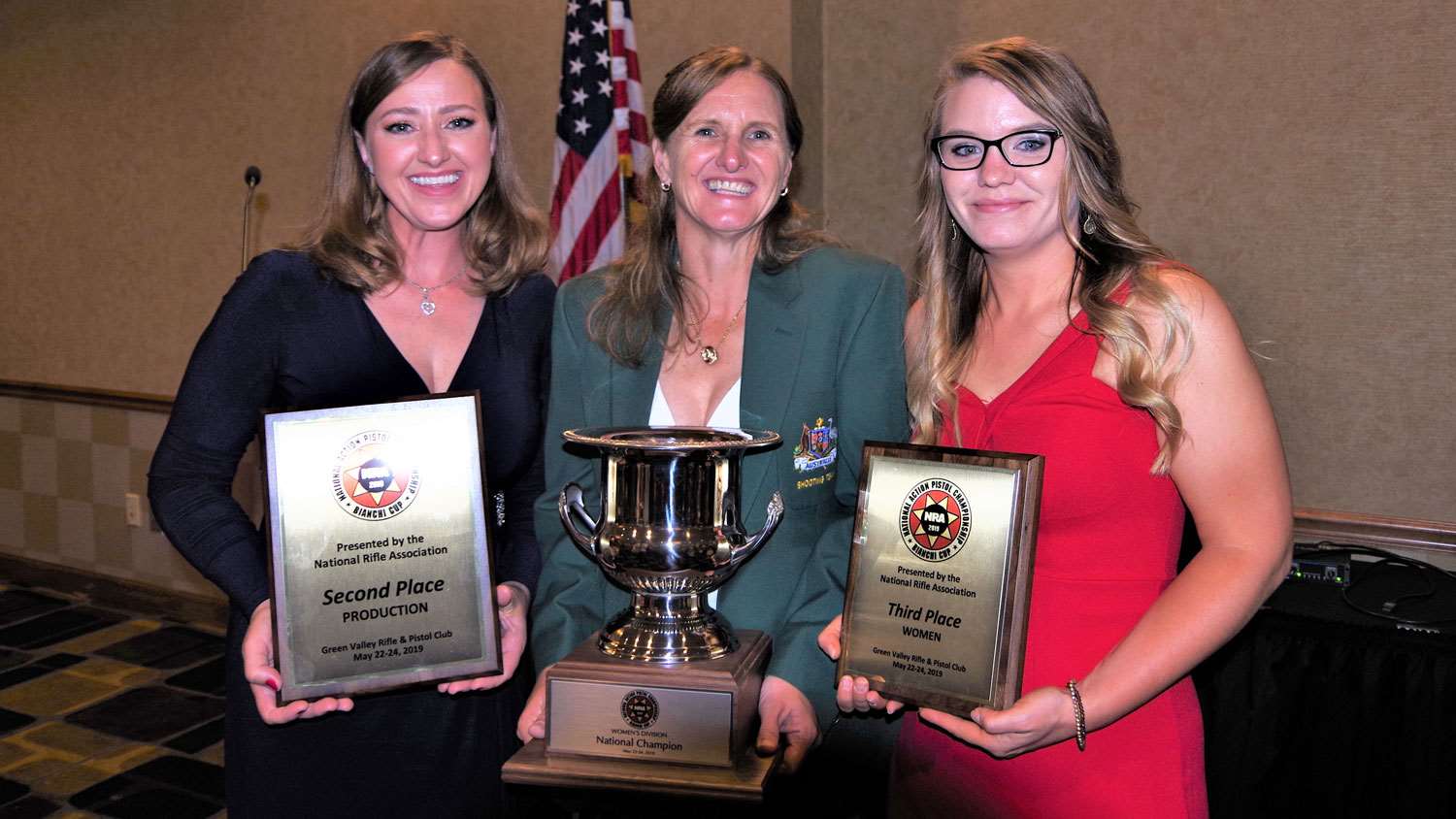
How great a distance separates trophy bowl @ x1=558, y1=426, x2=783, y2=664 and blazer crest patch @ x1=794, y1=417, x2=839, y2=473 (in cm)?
17

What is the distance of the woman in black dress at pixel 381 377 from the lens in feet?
5.64

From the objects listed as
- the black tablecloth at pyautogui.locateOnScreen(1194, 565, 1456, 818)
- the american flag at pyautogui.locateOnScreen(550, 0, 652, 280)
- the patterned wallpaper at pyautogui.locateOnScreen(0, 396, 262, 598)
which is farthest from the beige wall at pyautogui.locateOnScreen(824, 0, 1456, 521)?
the patterned wallpaper at pyautogui.locateOnScreen(0, 396, 262, 598)

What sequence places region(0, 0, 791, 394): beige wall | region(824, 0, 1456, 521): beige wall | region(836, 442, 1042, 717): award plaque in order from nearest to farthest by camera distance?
1. region(836, 442, 1042, 717): award plaque
2. region(824, 0, 1456, 521): beige wall
3. region(0, 0, 791, 394): beige wall

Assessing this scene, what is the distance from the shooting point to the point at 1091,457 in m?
1.41

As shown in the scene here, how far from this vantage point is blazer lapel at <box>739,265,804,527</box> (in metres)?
1.66

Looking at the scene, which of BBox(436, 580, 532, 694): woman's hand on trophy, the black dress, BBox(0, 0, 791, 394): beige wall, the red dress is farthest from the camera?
BBox(0, 0, 791, 394): beige wall

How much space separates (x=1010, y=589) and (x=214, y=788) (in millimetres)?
3094

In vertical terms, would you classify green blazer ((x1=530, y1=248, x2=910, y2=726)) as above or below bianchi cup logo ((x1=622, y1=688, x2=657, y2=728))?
above

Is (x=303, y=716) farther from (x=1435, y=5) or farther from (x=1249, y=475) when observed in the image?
(x=1435, y=5)

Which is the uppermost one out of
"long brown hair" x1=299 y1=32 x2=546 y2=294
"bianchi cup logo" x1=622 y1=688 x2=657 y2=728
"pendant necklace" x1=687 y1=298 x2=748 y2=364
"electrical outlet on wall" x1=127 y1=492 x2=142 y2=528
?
"long brown hair" x1=299 y1=32 x2=546 y2=294

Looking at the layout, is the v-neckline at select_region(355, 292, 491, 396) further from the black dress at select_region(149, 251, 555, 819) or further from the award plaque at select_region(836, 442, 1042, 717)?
the award plaque at select_region(836, 442, 1042, 717)

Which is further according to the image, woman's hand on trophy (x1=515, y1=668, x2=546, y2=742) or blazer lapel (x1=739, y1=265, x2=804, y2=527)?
blazer lapel (x1=739, y1=265, x2=804, y2=527)

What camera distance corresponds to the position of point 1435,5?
2834 millimetres

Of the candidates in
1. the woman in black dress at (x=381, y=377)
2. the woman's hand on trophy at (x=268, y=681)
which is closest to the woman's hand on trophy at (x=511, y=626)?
the woman in black dress at (x=381, y=377)
